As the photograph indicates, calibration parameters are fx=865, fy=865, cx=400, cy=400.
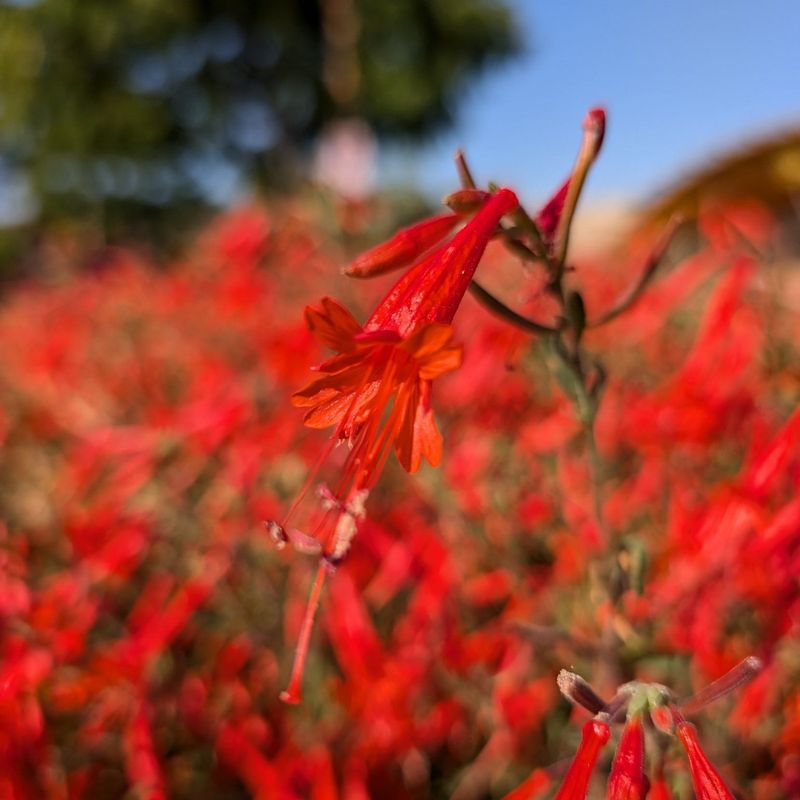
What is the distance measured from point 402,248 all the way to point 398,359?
7cm

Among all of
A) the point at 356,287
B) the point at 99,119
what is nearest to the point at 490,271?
the point at 356,287

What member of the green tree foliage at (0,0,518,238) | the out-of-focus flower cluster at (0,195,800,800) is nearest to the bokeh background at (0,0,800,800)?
the out-of-focus flower cluster at (0,195,800,800)

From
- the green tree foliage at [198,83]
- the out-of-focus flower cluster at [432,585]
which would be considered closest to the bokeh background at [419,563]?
the out-of-focus flower cluster at [432,585]

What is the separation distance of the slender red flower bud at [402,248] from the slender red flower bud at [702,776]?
30cm

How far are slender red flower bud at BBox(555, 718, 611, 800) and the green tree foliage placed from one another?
1353 cm

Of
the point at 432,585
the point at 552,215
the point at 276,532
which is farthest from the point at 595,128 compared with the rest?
the point at 432,585

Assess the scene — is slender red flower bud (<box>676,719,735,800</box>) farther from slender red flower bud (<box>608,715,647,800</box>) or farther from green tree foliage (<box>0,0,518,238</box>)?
green tree foliage (<box>0,0,518,238</box>)

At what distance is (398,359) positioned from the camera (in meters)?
0.52

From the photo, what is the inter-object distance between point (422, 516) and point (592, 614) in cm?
38

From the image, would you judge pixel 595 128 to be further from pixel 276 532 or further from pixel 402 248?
pixel 276 532

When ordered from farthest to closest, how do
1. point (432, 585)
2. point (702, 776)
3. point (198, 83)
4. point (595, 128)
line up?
point (198, 83), point (432, 585), point (595, 128), point (702, 776)

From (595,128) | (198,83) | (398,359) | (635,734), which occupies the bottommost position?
(198,83)

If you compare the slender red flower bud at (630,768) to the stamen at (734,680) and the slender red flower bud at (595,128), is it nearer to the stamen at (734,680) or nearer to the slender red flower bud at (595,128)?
the stamen at (734,680)

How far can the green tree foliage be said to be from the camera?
1324 cm
